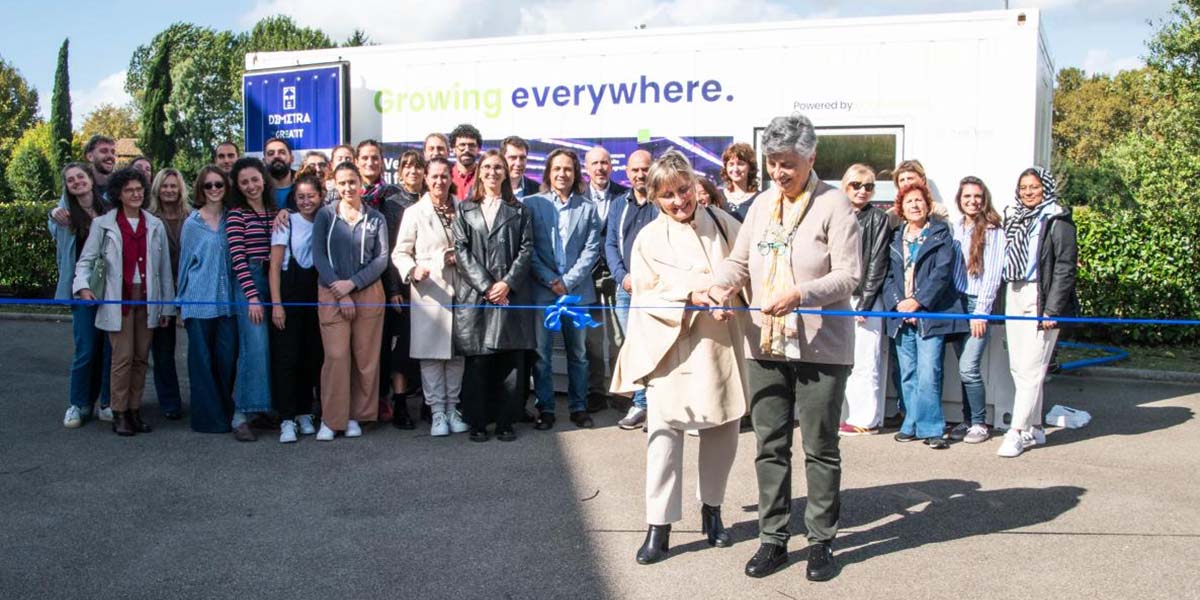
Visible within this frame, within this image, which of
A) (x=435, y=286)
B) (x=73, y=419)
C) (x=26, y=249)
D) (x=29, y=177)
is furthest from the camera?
(x=29, y=177)

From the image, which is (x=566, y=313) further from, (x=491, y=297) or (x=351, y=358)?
(x=351, y=358)

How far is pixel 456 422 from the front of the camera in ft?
24.1

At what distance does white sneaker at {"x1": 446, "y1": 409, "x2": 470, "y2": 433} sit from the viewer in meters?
7.31

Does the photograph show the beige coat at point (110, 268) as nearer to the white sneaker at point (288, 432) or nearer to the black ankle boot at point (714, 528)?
the white sneaker at point (288, 432)

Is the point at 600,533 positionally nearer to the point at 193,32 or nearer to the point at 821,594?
the point at 821,594

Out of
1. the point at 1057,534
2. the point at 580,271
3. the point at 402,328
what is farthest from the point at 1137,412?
the point at 402,328

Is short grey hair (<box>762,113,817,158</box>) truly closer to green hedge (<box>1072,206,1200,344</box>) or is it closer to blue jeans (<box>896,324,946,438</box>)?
blue jeans (<box>896,324,946,438</box>)

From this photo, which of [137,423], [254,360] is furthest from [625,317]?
[137,423]

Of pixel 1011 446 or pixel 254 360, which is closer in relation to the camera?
pixel 1011 446

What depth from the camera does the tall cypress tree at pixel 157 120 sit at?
52.9 metres

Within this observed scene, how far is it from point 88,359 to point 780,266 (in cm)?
561

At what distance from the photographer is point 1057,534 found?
5.13 meters

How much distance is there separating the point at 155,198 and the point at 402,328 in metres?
2.22

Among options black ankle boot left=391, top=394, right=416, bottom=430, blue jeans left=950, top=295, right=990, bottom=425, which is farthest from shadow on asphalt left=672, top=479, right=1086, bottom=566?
black ankle boot left=391, top=394, right=416, bottom=430
